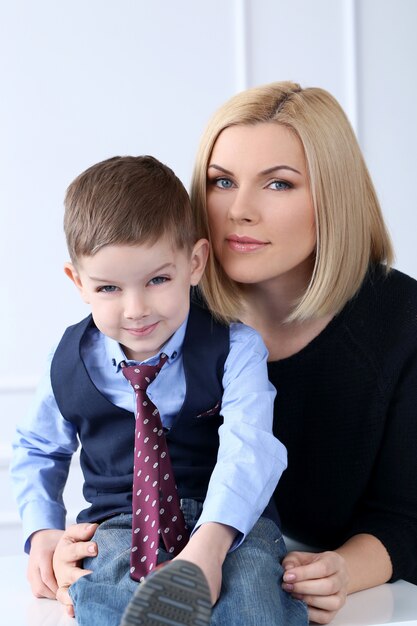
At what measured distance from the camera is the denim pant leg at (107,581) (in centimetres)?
122

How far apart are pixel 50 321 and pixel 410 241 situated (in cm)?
123

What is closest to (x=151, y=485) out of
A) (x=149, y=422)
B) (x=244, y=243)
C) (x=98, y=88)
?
(x=149, y=422)

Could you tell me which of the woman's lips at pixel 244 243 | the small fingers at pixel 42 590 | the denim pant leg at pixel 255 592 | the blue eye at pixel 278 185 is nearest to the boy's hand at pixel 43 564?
the small fingers at pixel 42 590

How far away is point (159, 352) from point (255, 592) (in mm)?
401

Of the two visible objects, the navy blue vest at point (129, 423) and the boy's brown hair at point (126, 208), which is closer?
the boy's brown hair at point (126, 208)

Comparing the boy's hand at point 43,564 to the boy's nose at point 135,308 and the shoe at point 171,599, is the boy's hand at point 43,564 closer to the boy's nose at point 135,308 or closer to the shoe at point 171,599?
the boy's nose at point 135,308

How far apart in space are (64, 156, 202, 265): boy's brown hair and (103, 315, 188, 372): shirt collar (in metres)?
0.14

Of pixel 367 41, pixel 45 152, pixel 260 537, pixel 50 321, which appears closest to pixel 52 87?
pixel 45 152

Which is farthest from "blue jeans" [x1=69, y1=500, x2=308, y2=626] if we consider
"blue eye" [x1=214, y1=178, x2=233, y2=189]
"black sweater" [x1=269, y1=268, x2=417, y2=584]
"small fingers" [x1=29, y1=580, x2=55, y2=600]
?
"blue eye" [x1=214, y1=178, x2=233, y2=189]

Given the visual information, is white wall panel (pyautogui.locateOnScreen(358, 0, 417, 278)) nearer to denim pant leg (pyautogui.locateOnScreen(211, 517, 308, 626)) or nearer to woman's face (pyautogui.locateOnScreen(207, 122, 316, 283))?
woman's face (pyautogui.locateOnScreen(207, 122, 316, 283))

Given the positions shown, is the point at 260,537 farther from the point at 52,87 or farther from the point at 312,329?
the point at 52,87

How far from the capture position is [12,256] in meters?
2.95

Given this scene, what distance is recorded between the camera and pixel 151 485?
1.35 meters

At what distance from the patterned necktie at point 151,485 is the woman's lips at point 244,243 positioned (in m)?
0.32
